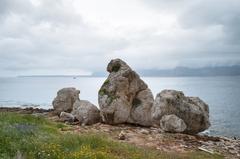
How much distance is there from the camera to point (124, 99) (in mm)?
28250

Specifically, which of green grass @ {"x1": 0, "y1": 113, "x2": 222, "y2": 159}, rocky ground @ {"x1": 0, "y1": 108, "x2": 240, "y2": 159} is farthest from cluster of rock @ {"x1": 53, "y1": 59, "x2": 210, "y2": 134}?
green grass @ {"x1": 0, "y1": 113, "x2": 222, "y2": 159}

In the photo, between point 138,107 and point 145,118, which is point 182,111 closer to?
point 145,118

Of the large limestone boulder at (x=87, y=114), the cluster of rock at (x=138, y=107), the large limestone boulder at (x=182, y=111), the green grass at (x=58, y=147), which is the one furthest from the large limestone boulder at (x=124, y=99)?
the green grass at (x=58, y=147)

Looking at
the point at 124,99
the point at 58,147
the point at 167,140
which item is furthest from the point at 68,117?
the point at 58,147

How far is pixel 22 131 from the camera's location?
16.4 m

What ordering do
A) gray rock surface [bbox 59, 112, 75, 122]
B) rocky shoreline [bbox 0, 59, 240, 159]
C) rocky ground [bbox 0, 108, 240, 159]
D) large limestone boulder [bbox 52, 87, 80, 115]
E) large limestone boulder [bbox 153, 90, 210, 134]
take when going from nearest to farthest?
rocky ground [bbox 0, 108, 240, 159] → rocky shoreline [bbox 0, 59, 240, 159] → large limestone boulder [bbox 153, 90, 210, 134] → gray rock surface [bbox 59, 112, 75, 122] → large limestone boulder [bbox 52, 87, 80, 115]

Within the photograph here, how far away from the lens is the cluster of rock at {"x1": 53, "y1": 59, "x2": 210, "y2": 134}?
25781mm

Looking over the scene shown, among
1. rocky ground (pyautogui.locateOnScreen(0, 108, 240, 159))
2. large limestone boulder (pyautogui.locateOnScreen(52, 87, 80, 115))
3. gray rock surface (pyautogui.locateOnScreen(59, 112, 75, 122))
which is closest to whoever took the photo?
rocky ground (pyautogui.locateOnScreen(0, 108, 240, 159))

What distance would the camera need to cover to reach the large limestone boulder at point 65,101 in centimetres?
3588

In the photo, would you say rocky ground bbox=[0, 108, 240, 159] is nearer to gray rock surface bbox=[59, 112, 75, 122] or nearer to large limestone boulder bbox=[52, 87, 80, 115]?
gray rock surface bbox=[59, 112, 75, 122]

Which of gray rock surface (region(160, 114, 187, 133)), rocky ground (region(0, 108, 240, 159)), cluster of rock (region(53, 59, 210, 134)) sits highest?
cluster of rock (region(53, 59, 210, 134))

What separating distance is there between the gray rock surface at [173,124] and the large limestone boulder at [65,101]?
1342 cm

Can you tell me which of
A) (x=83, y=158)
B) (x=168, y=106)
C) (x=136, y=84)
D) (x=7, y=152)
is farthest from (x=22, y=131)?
(x=136, y=84)

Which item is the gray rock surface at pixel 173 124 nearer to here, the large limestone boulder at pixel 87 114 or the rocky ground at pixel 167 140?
the rocky ground at pixel 167 140
